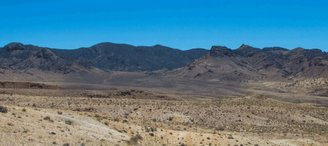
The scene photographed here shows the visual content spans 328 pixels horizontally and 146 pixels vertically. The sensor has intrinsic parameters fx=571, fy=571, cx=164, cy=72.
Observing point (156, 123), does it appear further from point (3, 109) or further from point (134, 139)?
point (3, 109)

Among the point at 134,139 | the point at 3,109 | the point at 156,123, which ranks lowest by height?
the point at 134,139

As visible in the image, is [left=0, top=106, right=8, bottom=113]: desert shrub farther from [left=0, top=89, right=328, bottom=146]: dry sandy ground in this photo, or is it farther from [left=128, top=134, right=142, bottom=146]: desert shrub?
[left=128, top=134, right=142, bottom=146]: desert shrub

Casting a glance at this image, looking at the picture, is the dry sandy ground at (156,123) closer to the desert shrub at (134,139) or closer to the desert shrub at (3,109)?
the desert shrub at (134,139)

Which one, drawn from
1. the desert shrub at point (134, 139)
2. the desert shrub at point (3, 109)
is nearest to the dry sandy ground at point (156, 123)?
the desert shrub at point (134, 139)

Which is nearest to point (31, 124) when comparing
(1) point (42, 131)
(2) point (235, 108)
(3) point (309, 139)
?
(1) point (42, 131)

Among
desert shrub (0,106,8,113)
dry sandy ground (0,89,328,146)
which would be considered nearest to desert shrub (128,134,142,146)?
dry sandy ground (0,89,328,146)

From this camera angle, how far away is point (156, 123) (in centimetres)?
4638

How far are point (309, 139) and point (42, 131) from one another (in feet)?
95.4

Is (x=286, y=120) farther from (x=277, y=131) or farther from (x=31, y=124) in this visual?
(x=31, y=124)

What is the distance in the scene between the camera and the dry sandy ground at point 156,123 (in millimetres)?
31239

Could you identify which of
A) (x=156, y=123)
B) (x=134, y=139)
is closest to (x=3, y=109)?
(x=134, y=139)

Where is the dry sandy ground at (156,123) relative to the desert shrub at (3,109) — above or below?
below

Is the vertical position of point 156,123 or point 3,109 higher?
point 3,109

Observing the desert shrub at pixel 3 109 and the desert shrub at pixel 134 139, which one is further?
the desert shrub at pixel 134 139
